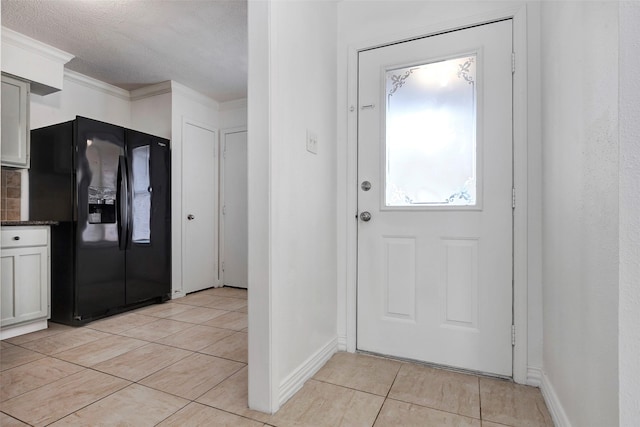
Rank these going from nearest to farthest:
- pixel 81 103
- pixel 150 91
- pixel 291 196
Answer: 1. pixel 291 196
2. pixel 81 103
3. pixel 150 91

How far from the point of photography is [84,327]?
8.96 feet

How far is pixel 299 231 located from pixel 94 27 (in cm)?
249

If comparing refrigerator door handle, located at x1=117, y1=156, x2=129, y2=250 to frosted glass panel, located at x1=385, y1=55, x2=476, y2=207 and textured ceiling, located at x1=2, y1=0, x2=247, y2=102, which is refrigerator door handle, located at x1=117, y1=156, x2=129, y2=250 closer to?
textured ceiling, located at x1=2, y1=0, x2=247, y2=102

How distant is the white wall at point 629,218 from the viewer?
2.57 ft

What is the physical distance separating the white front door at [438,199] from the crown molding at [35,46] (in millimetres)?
2811

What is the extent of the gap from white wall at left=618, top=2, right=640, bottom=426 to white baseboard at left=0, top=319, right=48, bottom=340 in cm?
356

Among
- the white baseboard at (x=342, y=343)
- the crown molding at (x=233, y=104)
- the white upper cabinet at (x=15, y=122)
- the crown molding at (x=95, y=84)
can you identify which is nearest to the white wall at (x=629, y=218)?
the white baseboard at (x=342, y=343)

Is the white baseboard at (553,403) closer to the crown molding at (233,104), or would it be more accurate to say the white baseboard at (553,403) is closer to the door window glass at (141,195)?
the door window glass at (141,195)

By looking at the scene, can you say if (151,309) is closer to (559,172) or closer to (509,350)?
(509,350)

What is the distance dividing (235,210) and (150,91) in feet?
5.68

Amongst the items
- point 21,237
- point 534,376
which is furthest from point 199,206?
point 534,376

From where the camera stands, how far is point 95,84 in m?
3.59

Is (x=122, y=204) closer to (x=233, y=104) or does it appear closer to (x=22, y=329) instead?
(x=22, y=329)

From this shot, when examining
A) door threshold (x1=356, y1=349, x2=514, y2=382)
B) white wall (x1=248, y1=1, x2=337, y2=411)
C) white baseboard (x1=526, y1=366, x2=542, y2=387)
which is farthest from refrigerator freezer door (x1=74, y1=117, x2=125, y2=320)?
white baseboard (x1=526, y1=366, x2=542, y2=387)
